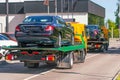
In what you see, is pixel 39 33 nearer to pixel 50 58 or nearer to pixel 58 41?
pixel 58 41

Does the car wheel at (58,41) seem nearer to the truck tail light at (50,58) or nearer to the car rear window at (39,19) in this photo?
the truck tail light at (50,58)

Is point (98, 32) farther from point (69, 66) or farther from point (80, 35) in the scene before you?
point (69, 66)

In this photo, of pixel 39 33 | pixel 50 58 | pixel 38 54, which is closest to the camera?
pixel 50 58

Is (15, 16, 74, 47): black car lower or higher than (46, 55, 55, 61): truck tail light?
higher

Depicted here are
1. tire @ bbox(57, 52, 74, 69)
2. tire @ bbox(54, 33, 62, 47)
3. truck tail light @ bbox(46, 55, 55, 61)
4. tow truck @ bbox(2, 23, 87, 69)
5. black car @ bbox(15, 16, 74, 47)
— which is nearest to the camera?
truck tail light @ bbox(46, 55, 55, 61)

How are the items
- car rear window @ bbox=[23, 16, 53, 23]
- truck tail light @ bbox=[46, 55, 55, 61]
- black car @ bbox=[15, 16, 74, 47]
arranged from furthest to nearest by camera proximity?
car rear window @ bbox=[23, 16, 53, 23] → black car @ bbox=[15, 16, 74, 47] → truck tail light @ bbox=[46, 55, 55, 61]

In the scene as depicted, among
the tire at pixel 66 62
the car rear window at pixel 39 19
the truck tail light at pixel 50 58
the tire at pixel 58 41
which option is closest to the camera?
the truck tail light at pixel 50 58

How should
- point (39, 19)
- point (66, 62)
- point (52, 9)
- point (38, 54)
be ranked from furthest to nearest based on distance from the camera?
point (52, 9) < point (66, 62) < point (39, 19) < point (38, 54)

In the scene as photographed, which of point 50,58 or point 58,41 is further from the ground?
point 58,41

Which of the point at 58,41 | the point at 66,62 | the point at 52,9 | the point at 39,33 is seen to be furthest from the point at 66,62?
the point at 52,9

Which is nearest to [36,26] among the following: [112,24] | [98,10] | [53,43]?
[53,43]

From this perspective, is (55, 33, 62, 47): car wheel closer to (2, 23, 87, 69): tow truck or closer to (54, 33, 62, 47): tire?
(54, 33, 62, 47): tire

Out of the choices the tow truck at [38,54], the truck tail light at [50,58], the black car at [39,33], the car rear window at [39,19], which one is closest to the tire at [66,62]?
the tow truck at [38,54]

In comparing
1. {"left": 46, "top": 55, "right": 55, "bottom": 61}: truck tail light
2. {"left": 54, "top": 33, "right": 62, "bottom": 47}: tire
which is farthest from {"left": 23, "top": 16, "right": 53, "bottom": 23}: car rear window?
{"left": 46, "top": 55, "right": 55, "bottom": 61}: truck tail light
